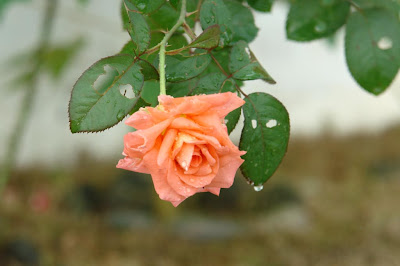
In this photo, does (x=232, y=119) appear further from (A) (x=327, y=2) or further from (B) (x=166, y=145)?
(A) (x=327, y=2)

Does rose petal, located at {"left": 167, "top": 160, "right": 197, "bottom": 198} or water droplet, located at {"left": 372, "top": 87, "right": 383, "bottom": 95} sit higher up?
rose petal, located at {"left": 167, "top": 160, "right": 197, "bottom": 198}

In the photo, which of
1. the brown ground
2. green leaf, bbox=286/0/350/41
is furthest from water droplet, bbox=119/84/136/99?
the brown ground

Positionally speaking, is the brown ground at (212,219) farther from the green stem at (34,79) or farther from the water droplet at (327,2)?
the water droplet at (327,2)

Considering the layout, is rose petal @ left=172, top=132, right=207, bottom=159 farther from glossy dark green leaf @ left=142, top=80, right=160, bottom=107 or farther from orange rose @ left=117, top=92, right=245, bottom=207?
glossy dark green leaf @ left=142, top=80, right=160, bottom=107

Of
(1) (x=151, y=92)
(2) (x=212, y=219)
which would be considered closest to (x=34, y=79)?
(1) (x=151, y=92)

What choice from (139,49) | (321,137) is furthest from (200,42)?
(321,137)
